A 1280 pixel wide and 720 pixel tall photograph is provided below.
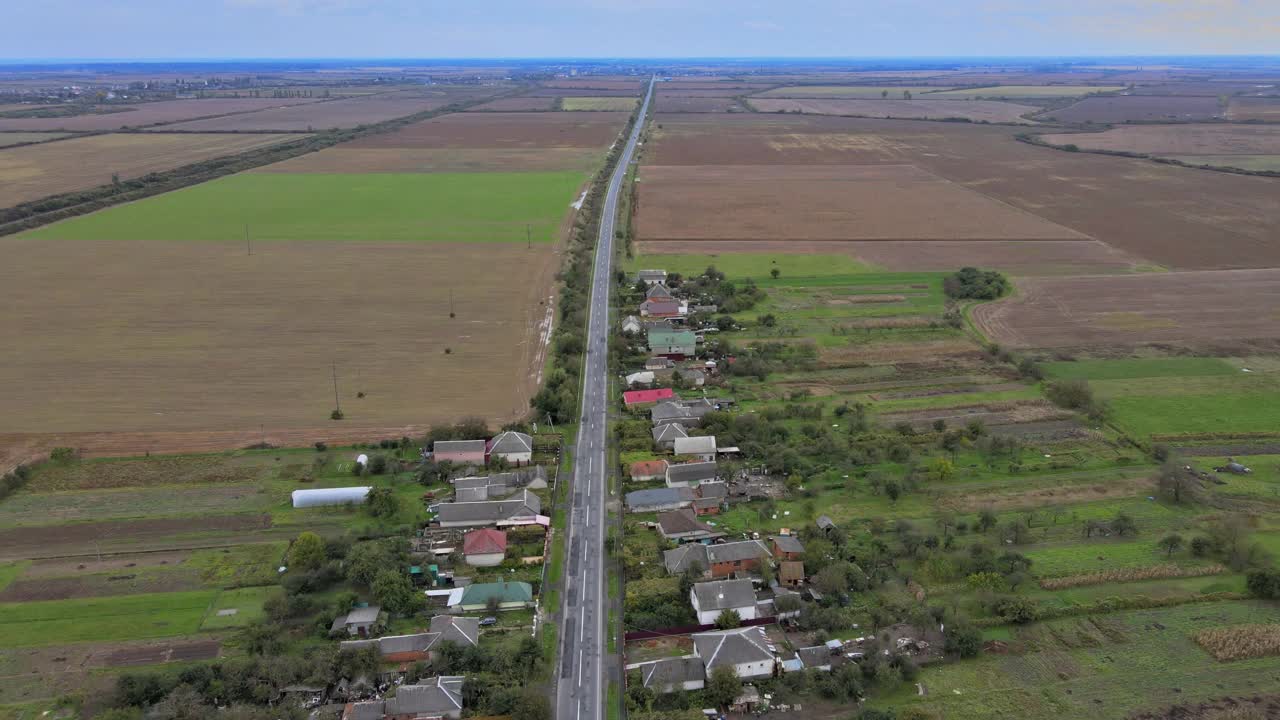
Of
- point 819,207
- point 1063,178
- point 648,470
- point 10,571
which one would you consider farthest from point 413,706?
point 1063,178

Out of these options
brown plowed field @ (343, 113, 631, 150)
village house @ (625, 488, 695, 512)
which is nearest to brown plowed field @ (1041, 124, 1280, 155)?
brown plowed field @ (343, 113, 631, 150)

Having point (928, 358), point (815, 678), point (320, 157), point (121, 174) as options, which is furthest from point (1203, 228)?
point (121, 174)

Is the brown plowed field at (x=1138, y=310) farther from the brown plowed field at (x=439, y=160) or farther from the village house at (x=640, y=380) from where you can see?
the brown plowed field at (x=439, y=160)

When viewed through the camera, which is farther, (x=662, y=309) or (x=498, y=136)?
(x=498, y=136)

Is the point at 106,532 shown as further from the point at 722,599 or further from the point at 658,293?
the point at 658,293

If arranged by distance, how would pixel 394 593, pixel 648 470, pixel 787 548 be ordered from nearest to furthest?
pixel 394 593 → pixel 787 548 → pixel 648 470

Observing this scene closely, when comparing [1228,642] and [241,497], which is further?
[241,497]

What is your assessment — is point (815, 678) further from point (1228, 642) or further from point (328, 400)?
point (328, 400)
